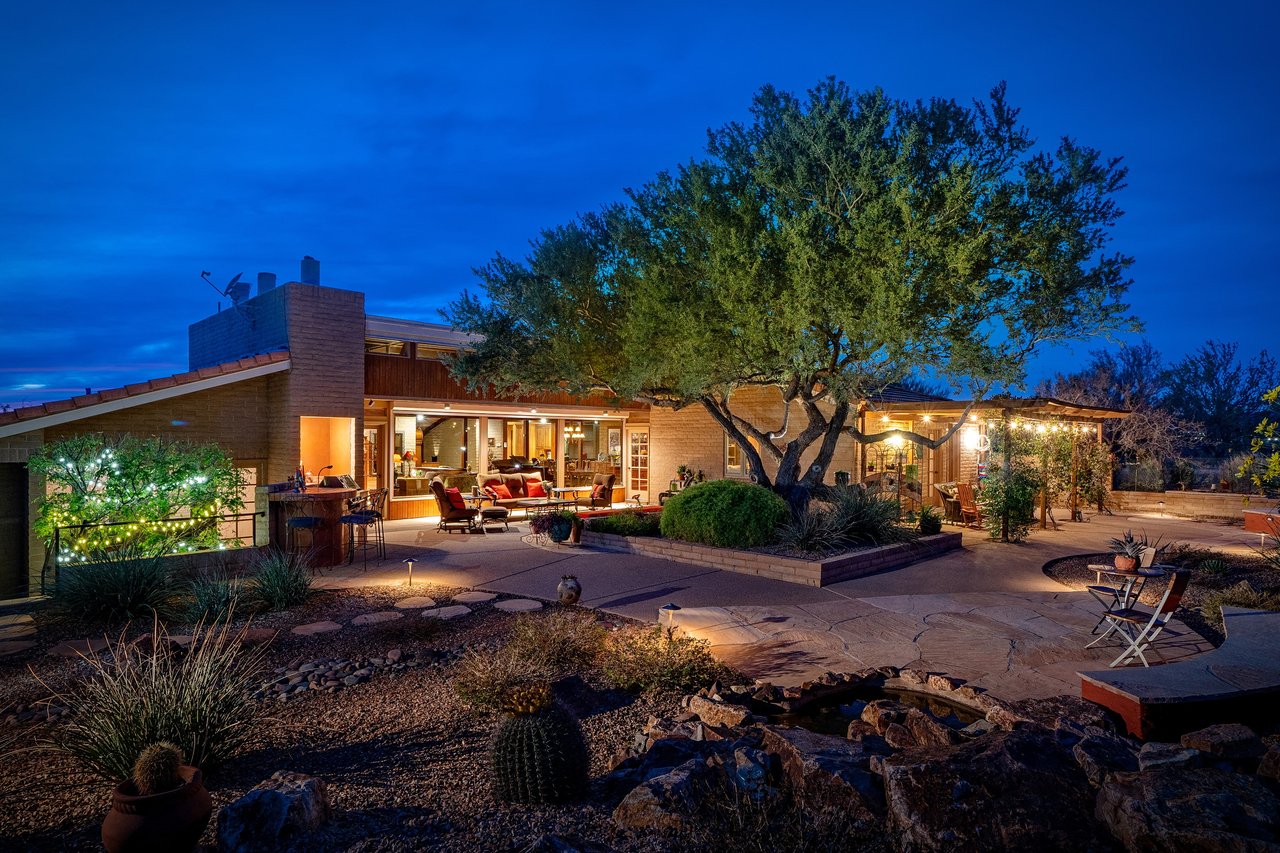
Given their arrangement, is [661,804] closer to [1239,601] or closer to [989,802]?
[989,802]

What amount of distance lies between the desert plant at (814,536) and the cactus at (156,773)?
25.6 feet

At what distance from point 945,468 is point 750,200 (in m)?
11.7

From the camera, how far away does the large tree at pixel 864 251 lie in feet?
29.9

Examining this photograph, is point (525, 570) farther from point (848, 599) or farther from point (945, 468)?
point (945, 468)

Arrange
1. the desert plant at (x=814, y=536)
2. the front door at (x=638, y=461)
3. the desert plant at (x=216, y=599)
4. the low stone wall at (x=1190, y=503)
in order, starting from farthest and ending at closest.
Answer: the front door at (x=638, y=461)
the low stone wall at (x=1190, y=503)
the desert plant at (x=814, y=536)
the desert plant at (x=216, y=599)

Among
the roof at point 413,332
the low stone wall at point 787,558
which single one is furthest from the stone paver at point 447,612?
the roof at point 413,332

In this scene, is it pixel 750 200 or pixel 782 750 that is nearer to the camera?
pixel 782 750

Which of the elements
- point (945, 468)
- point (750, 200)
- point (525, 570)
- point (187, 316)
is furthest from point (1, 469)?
point (187, 316)

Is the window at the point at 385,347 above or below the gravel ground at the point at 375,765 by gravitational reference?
above

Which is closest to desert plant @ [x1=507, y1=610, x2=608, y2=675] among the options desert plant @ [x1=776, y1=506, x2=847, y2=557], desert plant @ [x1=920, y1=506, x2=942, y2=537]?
desert plant @ [x1=776, y1=506, x2=847, y2=557]

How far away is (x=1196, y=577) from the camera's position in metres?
8.65

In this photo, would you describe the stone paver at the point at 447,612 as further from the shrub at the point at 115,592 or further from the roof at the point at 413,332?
the roof at the point at 413,332

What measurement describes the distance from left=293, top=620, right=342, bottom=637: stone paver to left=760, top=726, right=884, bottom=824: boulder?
14.6 ft

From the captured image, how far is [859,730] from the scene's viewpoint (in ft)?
13.1
